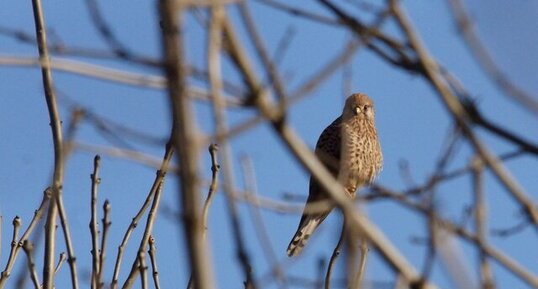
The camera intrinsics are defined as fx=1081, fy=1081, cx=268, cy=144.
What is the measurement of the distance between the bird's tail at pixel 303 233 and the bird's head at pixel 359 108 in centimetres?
125

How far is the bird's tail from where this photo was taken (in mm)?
7712

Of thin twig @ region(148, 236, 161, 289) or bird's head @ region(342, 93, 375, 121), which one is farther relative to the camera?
bird's head @ region(342, 93, 375, 121)

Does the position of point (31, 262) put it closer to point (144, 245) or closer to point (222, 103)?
point (144, 245)

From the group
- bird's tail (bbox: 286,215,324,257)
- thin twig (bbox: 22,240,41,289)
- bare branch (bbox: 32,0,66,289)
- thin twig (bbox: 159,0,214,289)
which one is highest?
bird's tail (bbox: 286,215,324,257)

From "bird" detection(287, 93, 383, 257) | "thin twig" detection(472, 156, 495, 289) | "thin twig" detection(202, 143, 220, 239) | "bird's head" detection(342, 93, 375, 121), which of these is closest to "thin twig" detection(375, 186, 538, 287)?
"thin twig" detection(472, 156, 495, 289)

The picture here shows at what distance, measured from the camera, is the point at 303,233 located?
7816mm

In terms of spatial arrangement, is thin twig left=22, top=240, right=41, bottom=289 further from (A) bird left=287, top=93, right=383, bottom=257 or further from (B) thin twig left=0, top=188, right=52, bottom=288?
(A) bird left=287, top=93, right=383, bottom=257

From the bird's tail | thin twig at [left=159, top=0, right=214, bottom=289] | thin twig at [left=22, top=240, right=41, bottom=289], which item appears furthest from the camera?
the bird's tail

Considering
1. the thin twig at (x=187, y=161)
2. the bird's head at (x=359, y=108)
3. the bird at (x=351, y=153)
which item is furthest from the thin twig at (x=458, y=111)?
the bird's head at (x=359, y=108)

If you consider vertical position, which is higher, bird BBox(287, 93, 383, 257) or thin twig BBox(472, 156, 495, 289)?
bird BBox(287, 93, 383, 257)

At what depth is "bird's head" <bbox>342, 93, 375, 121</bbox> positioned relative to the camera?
29.3ft

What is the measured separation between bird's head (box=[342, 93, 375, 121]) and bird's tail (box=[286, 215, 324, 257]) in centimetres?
125

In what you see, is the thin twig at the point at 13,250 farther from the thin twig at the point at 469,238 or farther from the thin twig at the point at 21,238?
the thin twig at the point at 469,238

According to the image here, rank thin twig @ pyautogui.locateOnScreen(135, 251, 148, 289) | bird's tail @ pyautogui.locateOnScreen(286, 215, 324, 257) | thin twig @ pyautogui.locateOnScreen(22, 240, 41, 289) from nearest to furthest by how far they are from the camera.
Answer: thin twig @ pyautogui.locateOnScreen(22, 240, 41, 289)
thin twig @ pyautogui.locateOnScreen(135, 251, 148, 289)
bird's tail @ pyautogui.locateOnScreen(286, 215, 324, 257)
